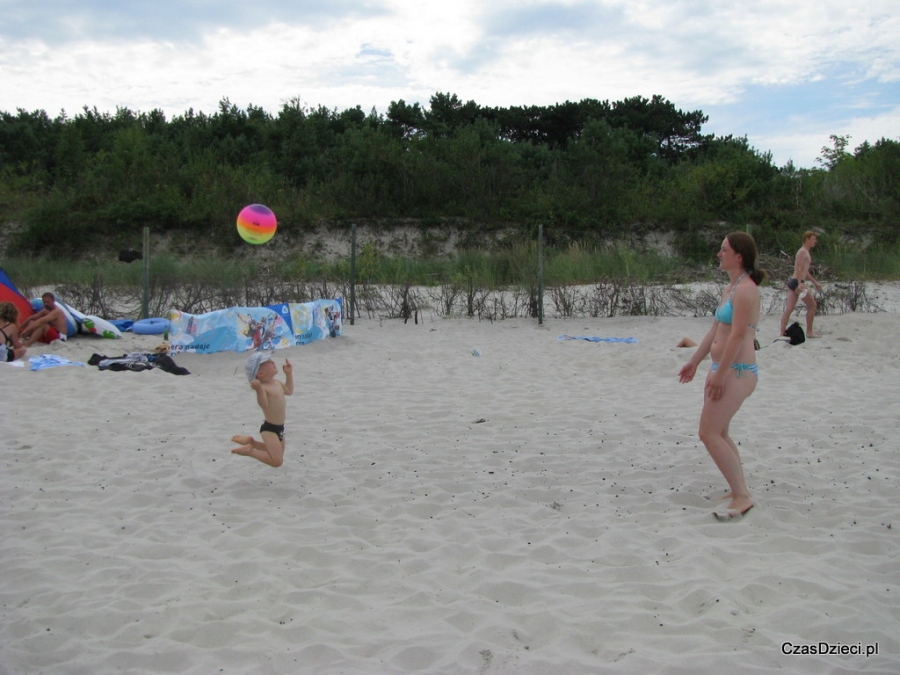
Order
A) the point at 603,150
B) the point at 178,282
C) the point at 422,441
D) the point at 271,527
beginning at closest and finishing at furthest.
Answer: the point at 271,527 < the point at 422,441 < the point at 178,282 < the point at 603,150

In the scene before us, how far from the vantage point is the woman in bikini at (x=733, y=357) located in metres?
3.85

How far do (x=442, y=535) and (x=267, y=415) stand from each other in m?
1.60

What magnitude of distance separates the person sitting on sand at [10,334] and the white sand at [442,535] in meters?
1.43

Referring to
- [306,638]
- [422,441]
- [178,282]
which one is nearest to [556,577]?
[306,638]

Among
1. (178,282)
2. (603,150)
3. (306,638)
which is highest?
(603,150)

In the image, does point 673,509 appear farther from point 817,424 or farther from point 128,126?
point 128,126

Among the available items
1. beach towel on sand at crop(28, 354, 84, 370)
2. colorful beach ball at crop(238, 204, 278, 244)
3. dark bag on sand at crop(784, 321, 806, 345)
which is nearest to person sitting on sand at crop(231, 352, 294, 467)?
beach towel on sand at crop(28, 354, 84, 370)

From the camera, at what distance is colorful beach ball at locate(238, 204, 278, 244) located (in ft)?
35.4

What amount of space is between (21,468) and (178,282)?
8950mm

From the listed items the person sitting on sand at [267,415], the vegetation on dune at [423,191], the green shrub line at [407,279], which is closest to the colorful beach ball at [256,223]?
the green shrub line at [407,279]

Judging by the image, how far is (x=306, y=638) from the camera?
2.96m

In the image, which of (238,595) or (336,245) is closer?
(238,595)

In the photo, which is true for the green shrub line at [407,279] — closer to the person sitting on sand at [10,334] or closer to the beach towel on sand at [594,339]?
the beach towel on sand at [594,339]

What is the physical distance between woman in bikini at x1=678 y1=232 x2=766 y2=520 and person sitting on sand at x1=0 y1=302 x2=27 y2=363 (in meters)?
8.07
